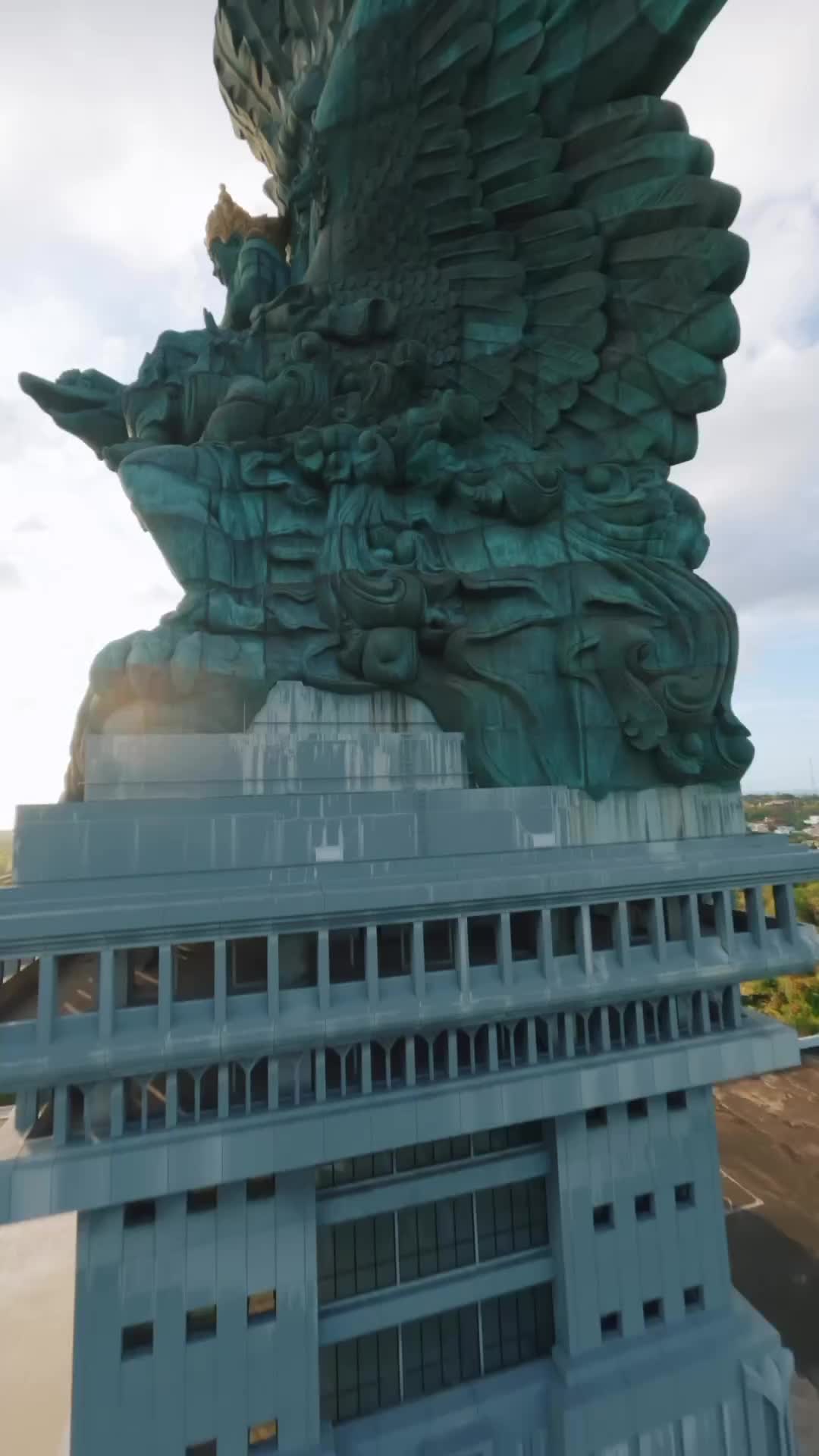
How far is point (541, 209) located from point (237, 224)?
8.68 metres

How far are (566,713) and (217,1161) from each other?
8117mm

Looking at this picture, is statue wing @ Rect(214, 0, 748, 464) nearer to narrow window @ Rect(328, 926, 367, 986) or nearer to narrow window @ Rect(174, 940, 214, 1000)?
narrow window @ Rect(328, 926, 367, 986)

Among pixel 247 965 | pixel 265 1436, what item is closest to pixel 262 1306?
pixel 265 1436

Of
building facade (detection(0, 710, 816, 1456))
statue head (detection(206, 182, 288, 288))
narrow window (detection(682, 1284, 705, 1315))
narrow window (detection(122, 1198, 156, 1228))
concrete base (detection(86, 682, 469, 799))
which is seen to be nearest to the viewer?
building facade (detection(0, 710, 816, 1456))

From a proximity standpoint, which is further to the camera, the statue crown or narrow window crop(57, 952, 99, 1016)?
the statue crown

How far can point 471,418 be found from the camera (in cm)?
1319

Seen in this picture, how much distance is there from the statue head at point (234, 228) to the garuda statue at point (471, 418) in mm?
3301

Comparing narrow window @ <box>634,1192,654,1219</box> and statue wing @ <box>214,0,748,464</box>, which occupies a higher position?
statue wing @ <box>214,0,748,464</box>

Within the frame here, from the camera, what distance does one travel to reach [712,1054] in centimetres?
1121

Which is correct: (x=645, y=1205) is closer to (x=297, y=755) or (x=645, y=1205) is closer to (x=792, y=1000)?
Result: (x=297, y=755)

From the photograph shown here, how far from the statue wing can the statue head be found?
4.25 meters

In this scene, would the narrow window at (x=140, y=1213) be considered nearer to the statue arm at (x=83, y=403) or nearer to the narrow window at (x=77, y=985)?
the narrow window at (x=77, y=985)

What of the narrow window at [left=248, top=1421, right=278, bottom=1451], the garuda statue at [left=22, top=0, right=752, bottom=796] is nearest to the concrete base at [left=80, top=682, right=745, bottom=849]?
the garuda statue at [left=22, top=0, right=752, bottom=796]

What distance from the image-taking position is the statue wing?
1306cm
